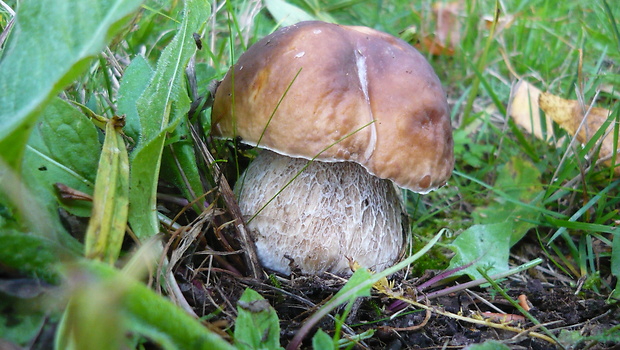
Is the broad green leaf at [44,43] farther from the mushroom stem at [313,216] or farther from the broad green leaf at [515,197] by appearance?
the broad green leaf at [515,197]

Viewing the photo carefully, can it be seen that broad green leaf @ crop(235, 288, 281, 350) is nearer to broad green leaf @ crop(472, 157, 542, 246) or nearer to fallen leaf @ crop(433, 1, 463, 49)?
broad green leaf @ crop(472, 157, 542, 246)

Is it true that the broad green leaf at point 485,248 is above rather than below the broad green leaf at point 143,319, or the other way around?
below

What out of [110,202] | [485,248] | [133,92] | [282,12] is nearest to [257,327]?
[110,202]

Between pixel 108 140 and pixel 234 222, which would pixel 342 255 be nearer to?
pixel 234 222

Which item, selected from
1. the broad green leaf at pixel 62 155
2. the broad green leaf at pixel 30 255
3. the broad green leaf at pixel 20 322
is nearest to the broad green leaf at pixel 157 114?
the broad green leaf at pixel 62 155

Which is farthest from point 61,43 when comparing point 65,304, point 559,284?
point 559,284

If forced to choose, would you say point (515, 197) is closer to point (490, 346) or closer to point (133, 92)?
point (490, 346)
